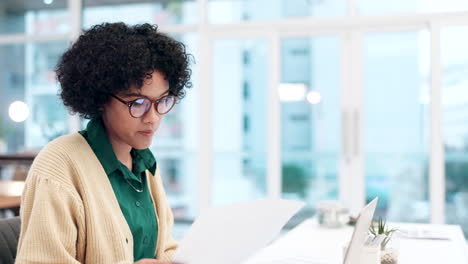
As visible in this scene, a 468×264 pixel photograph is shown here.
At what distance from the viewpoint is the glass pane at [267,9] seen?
14.7 feet

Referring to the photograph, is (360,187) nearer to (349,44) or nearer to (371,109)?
A: (371,109)

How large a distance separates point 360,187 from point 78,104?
11.3 ft

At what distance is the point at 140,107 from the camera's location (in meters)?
1.28

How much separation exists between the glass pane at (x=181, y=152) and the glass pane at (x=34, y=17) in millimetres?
1252

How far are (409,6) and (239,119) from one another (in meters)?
1.68

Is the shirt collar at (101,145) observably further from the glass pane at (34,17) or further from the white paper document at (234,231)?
the glass pane at (34,17)

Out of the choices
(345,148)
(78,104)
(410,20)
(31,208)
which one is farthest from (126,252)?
(410,20)

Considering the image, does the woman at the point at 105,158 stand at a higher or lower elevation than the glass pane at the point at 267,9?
lower

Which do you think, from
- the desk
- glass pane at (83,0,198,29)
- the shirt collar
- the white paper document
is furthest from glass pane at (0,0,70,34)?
the white paper document

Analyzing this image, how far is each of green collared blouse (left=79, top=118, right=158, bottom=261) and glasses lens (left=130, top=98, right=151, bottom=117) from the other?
0.35ft

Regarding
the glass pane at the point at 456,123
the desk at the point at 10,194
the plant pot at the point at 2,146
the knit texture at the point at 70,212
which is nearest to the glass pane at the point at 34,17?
the plant pot at the point at 2,146

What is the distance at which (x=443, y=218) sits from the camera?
421 cm

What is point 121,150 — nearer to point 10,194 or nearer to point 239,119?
point 10,194

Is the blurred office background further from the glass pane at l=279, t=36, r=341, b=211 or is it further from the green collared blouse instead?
the green collared blouse
